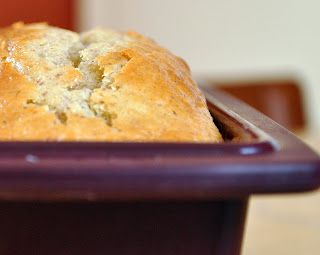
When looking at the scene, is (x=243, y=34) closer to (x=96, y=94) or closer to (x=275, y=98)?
(x=275, y=98)

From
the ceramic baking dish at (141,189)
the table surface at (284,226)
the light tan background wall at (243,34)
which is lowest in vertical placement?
the light tan background wall at (243,34)

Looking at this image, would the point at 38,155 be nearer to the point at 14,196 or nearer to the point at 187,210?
the point at 14,196

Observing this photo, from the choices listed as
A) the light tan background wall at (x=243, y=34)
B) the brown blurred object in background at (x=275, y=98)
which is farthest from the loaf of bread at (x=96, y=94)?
the light tan background wall at (x=243, y=34)

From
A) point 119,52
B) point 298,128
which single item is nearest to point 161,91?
point 119,52

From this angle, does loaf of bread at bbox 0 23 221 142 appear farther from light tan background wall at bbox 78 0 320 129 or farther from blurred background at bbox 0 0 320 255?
light tan background wall at bbox 78 0 320 129

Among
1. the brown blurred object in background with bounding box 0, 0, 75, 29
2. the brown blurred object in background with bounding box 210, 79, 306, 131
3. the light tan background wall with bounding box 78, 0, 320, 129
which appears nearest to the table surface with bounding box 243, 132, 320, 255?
the brown blurred object in background with bounding box 210, 79, 306, 131

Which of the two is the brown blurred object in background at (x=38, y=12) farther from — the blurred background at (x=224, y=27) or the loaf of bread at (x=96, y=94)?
the loaf of bread at (x=96, y=94)

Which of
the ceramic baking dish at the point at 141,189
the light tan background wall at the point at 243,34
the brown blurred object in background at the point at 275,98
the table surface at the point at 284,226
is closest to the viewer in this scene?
the ceramic baking dish at the point at 141,189
